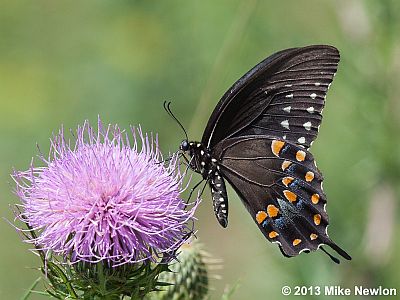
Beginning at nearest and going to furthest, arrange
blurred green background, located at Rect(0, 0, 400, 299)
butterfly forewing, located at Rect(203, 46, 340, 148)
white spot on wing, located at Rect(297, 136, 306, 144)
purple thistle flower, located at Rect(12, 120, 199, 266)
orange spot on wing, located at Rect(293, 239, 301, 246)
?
purple thistle flower, located at Rect(12, 120, 199, 266) → orange spot on wing, located at Rect(293, 239, 301, 246) → butterfly forewing, located at Rect(203, 46, 340, 148) → white spot on wing, located at Rect(297, 136, 306, 144) → blurred green background, located at Rect(0, 0, 400, 299)

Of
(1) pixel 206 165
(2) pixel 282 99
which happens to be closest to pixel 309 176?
(2) pixel 282 99

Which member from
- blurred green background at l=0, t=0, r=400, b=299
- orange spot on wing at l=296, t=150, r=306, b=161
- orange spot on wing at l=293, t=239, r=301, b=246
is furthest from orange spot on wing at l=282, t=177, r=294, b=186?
blurred green background at l=0, t=0, r=400, b=299

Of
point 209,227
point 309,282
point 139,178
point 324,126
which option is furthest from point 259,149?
point 209,227

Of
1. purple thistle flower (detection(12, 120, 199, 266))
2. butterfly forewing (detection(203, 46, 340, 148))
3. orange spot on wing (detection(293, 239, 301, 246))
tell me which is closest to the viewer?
purple thistle flower (detection(12, 120, 199, 266))

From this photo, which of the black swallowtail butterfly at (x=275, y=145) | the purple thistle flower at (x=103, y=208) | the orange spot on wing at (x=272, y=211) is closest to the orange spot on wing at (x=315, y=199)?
the black swallowtail butterfly at (x=275, y=145)

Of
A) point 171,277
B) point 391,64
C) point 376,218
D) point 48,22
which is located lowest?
point 171,277

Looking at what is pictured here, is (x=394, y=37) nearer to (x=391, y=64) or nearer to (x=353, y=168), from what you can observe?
(x=391, y=64)

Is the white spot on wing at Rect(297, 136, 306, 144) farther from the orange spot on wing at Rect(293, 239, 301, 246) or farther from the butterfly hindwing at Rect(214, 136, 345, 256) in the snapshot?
the orange spot on wing at Rect(293, 239, 301, 246)

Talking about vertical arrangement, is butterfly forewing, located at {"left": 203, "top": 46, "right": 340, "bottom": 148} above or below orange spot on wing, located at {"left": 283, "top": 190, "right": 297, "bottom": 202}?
above
